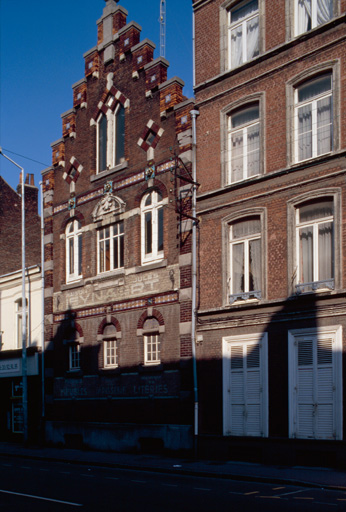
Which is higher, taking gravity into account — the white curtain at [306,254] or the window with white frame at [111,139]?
the window with white frame at [111,139]

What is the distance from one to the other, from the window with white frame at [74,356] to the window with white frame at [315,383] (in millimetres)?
11410

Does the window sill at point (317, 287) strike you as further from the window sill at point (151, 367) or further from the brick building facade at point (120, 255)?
the window sill at point (151, 367)

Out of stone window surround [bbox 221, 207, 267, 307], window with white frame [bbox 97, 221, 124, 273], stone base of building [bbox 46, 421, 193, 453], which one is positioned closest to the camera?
stone window surround [bbox 221, 207, 267, 307]

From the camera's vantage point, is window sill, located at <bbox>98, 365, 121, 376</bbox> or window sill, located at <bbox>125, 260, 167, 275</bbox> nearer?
window sill, located at <bbox>125, 260, 167, 275</bbox>

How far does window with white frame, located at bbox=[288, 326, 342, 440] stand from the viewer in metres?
18.8

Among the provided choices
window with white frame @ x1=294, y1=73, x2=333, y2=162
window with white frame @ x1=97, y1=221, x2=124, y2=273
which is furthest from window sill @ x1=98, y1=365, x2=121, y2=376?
window with white frame @ x1=294, y1=73, x2=333, y2=162

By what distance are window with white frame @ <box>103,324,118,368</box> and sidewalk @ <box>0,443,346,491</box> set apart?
3.46m

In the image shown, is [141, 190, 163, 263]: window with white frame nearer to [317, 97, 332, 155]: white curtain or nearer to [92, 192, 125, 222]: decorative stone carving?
[92, 192, 125, 222]: decorative stone carving

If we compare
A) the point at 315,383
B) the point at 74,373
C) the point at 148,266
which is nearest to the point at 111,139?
the point at 148,266

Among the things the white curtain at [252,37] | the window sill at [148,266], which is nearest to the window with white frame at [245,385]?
the window sill at [148,266]

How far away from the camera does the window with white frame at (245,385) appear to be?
20.7 m

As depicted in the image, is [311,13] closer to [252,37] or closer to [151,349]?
[252,37]

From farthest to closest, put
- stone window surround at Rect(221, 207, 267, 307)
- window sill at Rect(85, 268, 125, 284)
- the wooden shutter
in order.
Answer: window sill at Rect(85, 268, 125, 284) < stone window surround at Rect(221, 207, 267, 307) < the wooden shutter

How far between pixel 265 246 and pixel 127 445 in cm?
Result: 951
